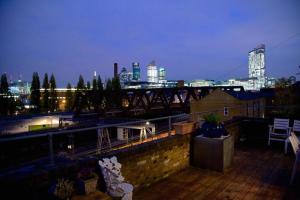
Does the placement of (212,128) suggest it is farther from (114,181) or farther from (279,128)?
(279,128)

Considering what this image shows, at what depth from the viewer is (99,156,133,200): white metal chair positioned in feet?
10.9

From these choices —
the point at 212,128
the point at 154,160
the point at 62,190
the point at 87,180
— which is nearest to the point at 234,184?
the point at 212,128

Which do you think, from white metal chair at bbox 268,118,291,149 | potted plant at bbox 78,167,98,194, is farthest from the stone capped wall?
white metal chair at bbox 268,118,291,149

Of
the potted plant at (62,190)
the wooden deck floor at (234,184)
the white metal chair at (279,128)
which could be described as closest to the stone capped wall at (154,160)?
the wooden deck floor at (234,184)

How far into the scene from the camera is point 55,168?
3189 millimetres

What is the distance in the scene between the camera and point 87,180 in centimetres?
323

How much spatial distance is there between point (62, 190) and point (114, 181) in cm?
76

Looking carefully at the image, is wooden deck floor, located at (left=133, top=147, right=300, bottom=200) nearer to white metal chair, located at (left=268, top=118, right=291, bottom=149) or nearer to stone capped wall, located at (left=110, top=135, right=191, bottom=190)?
stone capped wall, located at (left=110, top=135, right=191, bottom=190)

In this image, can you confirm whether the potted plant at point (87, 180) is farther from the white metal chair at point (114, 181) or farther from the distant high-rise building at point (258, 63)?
the distant high-rise building at point (258, 63)

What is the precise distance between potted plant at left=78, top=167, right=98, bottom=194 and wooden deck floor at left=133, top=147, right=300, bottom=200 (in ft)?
3.82

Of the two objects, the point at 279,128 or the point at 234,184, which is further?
the point at 279,128

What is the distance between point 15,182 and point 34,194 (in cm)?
25

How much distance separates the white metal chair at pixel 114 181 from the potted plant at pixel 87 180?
181mm

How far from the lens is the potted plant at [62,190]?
2.86 m
